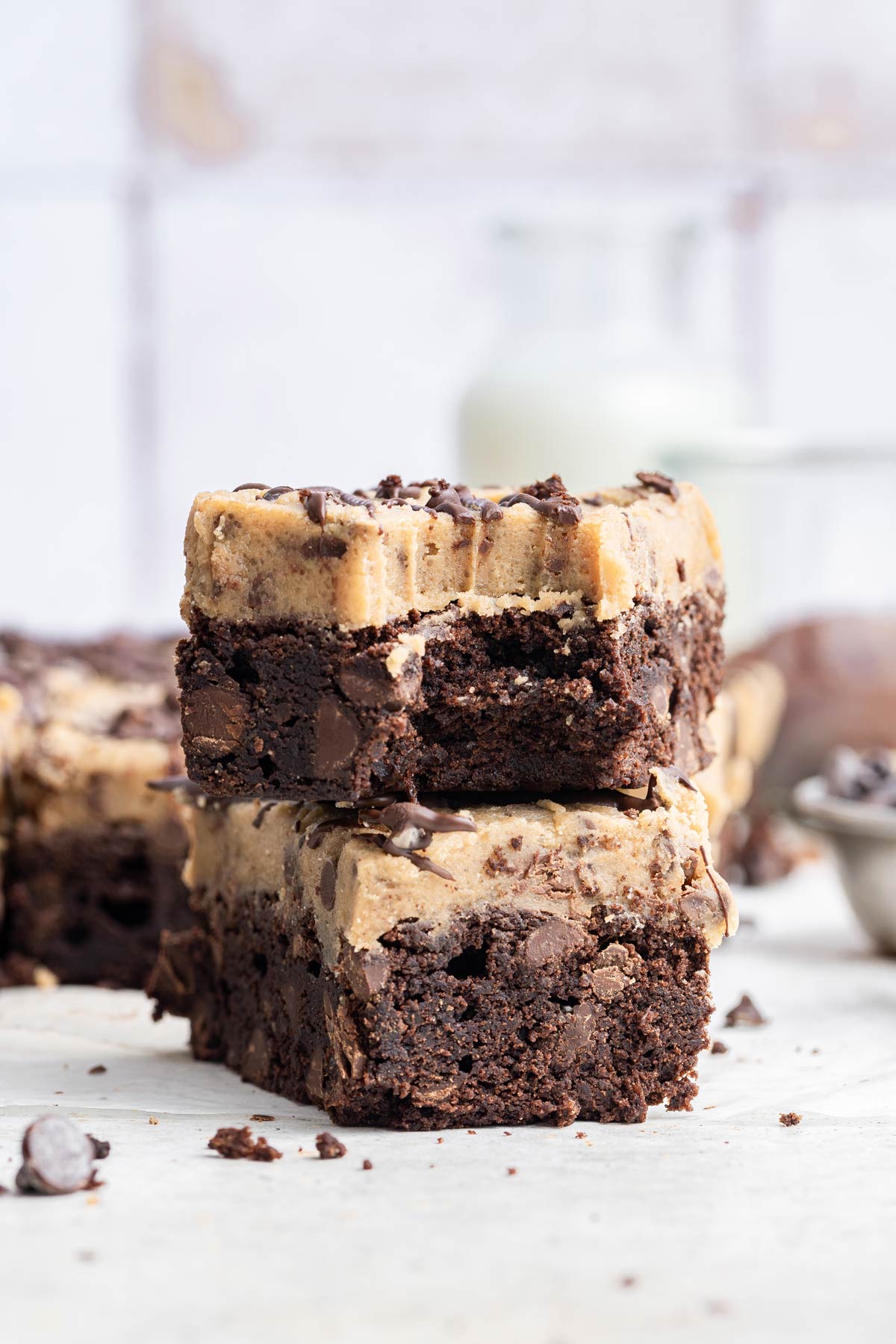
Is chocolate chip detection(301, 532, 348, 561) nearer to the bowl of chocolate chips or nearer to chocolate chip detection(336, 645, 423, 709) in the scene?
chocolate chip detection(336, 645, 423, 709)

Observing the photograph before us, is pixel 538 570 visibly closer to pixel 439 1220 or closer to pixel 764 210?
pixel 439 1220

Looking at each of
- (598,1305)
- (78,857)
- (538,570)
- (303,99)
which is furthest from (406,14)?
(598,1305)

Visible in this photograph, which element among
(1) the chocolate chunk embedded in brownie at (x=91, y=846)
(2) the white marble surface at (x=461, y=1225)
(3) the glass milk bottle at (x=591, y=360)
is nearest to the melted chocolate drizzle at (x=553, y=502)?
(2) the white marble surface at (x=461, y=1225)

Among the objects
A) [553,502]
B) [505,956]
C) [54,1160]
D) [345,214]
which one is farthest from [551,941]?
[345,214]

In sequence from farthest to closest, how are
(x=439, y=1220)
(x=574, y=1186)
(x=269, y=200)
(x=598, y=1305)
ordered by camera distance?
(x=269, y=200) < (x=574, y=1186) < (x=439, y=1220) < (x=598, y=1305)

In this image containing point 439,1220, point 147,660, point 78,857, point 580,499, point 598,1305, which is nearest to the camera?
point 598,1305

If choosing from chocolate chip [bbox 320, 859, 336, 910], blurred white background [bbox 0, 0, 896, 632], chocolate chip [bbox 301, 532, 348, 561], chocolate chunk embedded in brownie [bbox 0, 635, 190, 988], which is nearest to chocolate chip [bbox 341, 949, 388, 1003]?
chocolate chip [bbox 320, 859, 336, 910]

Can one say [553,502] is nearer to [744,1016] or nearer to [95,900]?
[744,1016]
